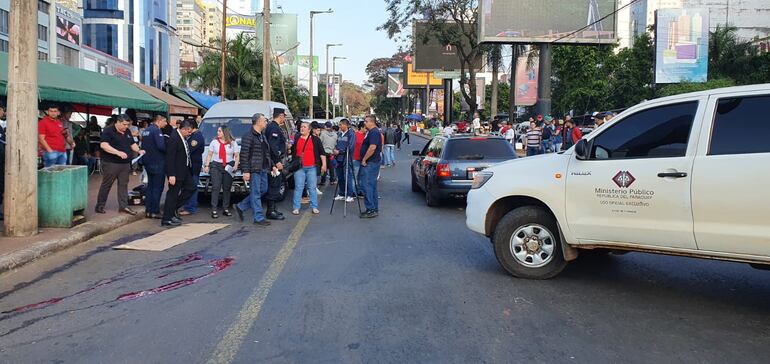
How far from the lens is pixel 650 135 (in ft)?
19.2

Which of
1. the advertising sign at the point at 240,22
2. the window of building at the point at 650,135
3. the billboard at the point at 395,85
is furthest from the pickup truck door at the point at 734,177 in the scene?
the advertising sign at the point at 240,22

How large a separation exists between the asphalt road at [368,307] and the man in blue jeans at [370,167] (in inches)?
103

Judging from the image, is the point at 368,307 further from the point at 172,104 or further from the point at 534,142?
the point at 172,104

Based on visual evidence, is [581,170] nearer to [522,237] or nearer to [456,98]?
[522,237]

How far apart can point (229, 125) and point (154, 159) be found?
3479 mm

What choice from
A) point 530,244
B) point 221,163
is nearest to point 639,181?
point 530,244

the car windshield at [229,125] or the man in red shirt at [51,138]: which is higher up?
the car windshield at [229,125]

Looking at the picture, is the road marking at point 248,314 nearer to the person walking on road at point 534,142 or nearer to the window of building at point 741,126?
the window of building at point 741,126

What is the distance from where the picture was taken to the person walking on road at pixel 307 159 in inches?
438

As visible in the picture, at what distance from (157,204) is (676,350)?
889 cm

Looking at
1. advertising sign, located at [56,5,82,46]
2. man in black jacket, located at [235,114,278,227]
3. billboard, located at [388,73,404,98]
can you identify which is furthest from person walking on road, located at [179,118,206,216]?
billboard, located at [388,73,404,98]

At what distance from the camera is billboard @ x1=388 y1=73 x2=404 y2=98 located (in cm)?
10750

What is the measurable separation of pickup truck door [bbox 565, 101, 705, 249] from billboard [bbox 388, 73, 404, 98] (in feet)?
334

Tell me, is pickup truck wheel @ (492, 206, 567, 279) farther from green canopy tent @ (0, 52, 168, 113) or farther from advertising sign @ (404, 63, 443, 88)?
advertising sign @ (404, 63, 443, 88)
